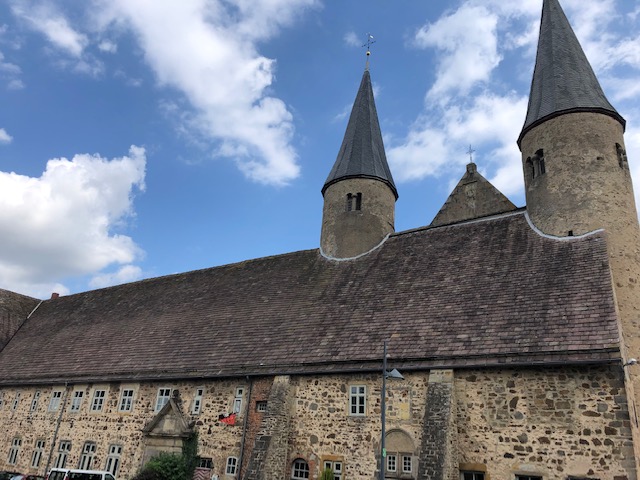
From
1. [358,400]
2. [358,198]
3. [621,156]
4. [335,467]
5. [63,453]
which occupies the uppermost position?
[358,198]

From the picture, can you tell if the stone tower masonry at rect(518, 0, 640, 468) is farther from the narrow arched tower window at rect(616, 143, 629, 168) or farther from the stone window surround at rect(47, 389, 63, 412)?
the stone window surround at rect(47, 389, 63, 412)

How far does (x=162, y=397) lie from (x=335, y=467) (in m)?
7.62

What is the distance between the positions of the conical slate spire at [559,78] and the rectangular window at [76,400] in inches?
805

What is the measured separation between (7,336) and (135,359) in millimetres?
14070

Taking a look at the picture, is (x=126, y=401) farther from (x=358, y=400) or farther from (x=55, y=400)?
(x=358, y=400)

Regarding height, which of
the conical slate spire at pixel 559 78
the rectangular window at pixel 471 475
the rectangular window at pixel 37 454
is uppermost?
the conical slate spire at pixel 559 78

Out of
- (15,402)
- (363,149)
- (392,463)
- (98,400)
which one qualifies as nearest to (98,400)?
(98,400)

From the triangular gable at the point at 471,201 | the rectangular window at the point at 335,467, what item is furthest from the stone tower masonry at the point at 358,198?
the rectangular window at the point at 335,467

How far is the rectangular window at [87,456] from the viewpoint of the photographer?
761 inches

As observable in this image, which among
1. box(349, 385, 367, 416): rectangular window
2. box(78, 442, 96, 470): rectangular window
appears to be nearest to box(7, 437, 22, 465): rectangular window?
box(78, 442, 96, 470): rectangular window

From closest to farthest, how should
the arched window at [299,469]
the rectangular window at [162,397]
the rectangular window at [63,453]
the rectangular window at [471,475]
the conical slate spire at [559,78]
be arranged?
the rectangular window at [471,475] < the arched window at [299,469] < the conical slate spire at [559,78] < the rectangular window at [162,397] < the rectangular window at [63,453]

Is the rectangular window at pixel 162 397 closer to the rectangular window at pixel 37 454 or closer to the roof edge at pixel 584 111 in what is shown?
the rectangular window at pixel 37 454

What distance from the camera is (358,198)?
23.2m

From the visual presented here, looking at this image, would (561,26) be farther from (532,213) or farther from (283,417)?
(283,417)
